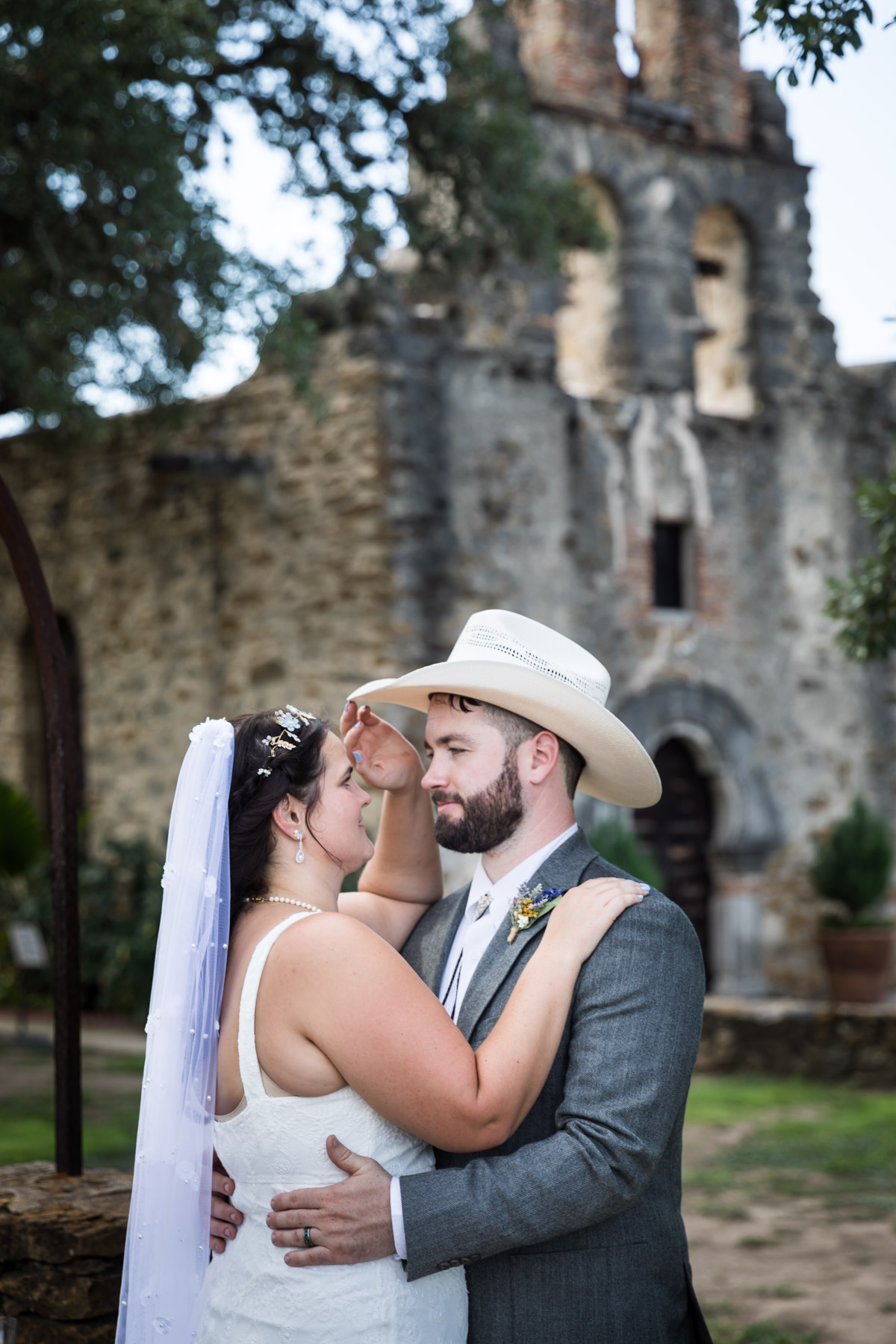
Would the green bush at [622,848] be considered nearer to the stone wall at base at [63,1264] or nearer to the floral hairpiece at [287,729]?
the stone wall at base at [63,1264]

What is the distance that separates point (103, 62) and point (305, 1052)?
6.04 m

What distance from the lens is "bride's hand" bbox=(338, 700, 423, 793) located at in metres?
2.88

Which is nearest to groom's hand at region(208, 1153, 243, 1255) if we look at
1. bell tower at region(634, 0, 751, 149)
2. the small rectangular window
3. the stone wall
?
the stone wall

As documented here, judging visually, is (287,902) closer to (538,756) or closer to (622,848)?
(538,756)

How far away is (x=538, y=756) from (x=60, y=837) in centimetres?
145

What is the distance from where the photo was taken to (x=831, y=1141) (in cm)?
746

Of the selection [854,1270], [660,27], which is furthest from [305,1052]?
[660,27]

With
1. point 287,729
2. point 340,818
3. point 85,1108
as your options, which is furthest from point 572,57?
point 340,818

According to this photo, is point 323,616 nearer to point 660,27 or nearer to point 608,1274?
point 660,27

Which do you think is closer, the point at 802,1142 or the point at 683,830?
the point at 802,1142

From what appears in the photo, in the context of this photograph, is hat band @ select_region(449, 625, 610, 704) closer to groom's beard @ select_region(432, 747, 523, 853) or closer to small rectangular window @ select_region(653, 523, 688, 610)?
groom's beard @ select_region(432, 747, 523, 853)

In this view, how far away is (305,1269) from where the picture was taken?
7.32 feet

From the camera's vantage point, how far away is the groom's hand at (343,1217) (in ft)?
7.20

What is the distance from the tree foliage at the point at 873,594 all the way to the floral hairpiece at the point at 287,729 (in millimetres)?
2860
